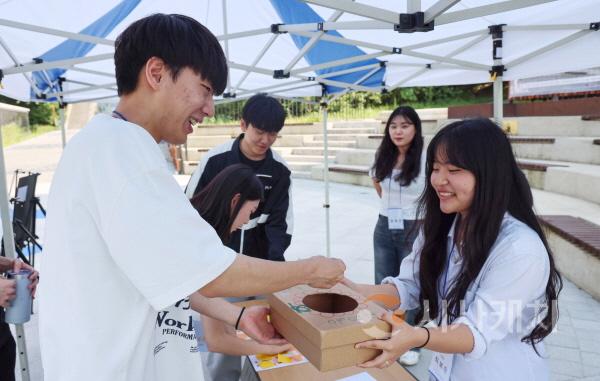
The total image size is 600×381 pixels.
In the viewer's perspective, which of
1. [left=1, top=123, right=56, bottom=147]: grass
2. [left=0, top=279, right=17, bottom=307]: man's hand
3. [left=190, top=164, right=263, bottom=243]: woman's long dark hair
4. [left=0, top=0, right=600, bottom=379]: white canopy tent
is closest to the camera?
[left=0, top=279, right=17, bottom=307]: man's hand

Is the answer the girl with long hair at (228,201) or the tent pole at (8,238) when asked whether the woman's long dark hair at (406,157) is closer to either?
the girl with long hair at (228,201)

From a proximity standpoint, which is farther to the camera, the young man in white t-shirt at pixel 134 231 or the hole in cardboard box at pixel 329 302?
the hole in cardboard box at pixel 329 302

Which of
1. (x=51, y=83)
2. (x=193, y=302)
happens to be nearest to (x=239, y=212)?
(x=193, y=302)

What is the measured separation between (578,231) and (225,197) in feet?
11.3

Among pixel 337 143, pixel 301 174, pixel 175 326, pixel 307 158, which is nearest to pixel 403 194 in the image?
pixel 175 326

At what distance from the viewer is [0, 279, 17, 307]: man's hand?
1491 mm

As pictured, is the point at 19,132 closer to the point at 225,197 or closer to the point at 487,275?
the point at 225,197

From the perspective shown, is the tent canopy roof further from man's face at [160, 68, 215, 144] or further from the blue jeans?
man's face at [160, 68, 215, 144]

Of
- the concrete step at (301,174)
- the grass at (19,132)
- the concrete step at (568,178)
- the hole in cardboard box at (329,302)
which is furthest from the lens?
the grass at (19,132)

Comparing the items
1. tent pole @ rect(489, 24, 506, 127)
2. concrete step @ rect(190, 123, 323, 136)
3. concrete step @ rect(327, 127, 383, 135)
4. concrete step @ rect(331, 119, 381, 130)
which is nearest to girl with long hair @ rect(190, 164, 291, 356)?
tent pole @ rect(489, 24, 506, 127)

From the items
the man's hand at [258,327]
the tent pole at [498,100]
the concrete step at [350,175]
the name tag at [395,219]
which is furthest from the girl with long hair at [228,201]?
the concrete step at [350,175]

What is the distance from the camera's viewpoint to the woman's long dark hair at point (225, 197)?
176 centimetres

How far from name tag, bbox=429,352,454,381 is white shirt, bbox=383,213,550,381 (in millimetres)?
15

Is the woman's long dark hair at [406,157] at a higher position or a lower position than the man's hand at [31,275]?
higher
